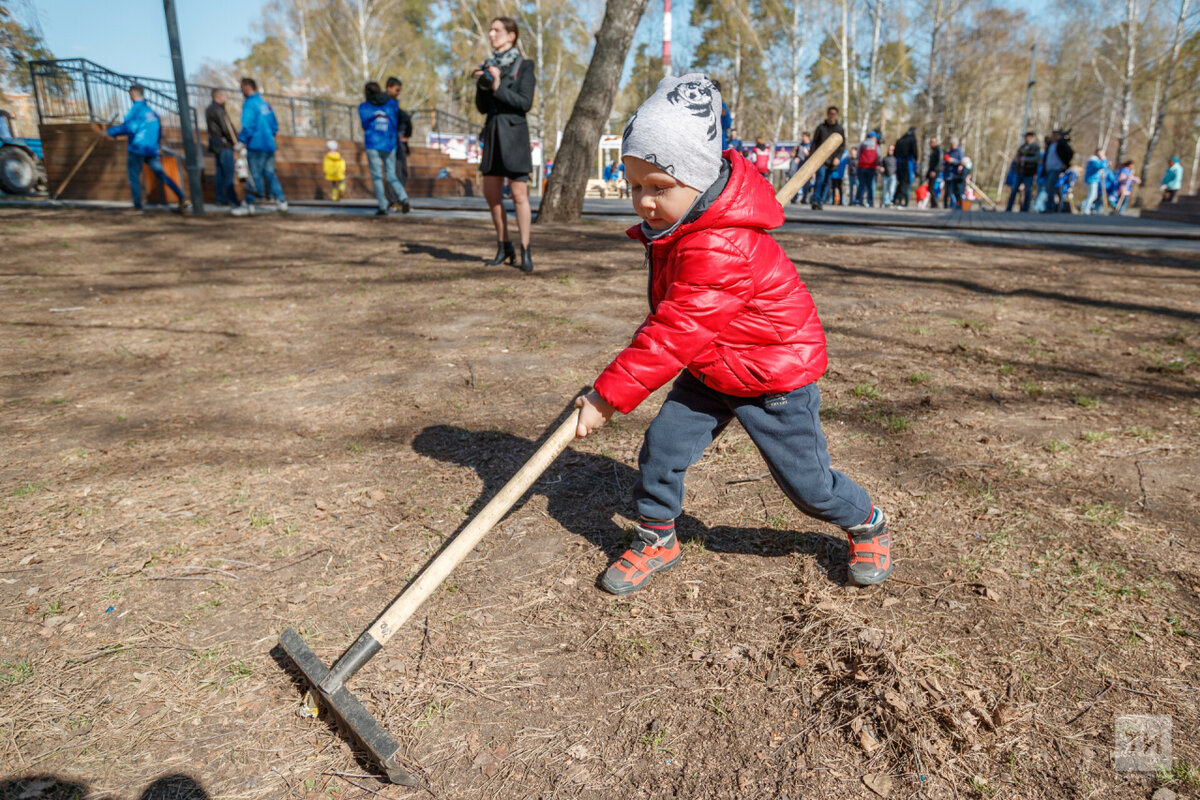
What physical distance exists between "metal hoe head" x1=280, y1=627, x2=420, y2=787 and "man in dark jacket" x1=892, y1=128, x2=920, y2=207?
64.7 feet

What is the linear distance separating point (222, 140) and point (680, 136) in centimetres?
1336

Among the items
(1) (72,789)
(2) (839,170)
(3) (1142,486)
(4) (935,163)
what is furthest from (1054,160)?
(1) (72,789)

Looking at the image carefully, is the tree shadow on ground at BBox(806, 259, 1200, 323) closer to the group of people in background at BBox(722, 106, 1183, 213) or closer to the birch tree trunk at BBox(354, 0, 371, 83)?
the group of people in background at BBox(722, 106, 1183, 213)

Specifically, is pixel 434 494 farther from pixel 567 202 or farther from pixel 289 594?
pixel 567 202

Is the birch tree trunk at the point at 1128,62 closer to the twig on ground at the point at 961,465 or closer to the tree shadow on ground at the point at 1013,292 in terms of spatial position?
the tree shadow on ground at the point at 1013,292

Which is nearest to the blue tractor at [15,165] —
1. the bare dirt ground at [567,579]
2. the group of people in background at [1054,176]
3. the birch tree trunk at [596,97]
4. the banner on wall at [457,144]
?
the birch tree trunk at [596,97]

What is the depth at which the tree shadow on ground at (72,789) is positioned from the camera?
1721 millimetres

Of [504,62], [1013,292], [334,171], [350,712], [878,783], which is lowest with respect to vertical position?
[878,783]

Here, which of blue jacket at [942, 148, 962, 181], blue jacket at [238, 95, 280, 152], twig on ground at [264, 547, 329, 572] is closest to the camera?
twig on ground at [264, 547, 329, 572]

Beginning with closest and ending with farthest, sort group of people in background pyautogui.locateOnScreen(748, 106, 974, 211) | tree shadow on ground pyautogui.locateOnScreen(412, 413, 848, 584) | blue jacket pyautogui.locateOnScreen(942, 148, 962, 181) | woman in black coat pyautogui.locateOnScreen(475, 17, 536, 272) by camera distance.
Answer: tree shadow on ground pyautogui.locateOnScreen(412, 413, 848, 584) < woman in black coat pyautogui.locateOnScreen(475, 17, 536, 272) < group of people in background pyautogui.locateOnScreen(748, 106, 974, 211) < blue jacket pyautogui.locateOnScreen(942, 148, 962, 181)

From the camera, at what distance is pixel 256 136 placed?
11.3m

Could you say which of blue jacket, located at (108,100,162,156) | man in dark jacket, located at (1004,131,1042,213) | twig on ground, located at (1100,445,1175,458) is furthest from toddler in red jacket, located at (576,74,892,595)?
man in dark jacket, located at (1004,131,1042,213)

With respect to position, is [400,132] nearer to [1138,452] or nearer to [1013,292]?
[1013,292]
